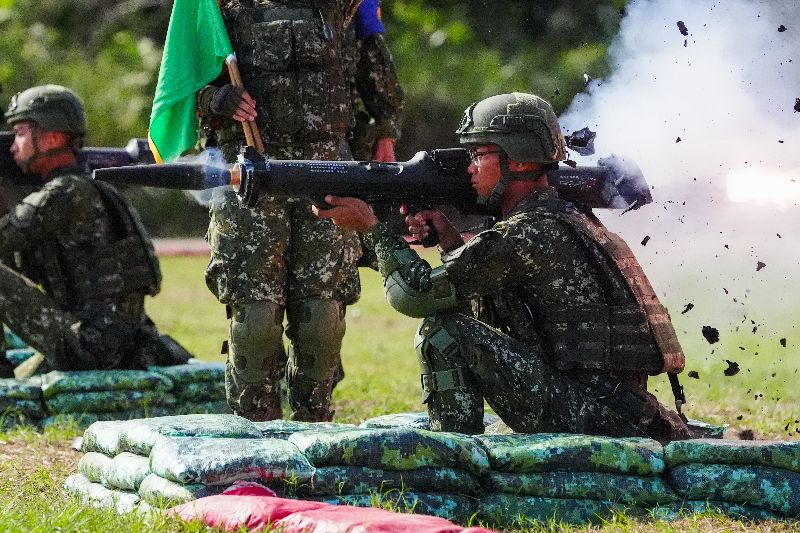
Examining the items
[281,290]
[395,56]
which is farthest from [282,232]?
[395,56]

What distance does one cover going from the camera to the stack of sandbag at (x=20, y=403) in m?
8.77

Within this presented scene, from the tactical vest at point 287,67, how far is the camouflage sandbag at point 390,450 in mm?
2342

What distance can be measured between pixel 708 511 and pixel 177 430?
2044 mm

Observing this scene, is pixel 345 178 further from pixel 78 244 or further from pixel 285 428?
Result: pixel 78 244

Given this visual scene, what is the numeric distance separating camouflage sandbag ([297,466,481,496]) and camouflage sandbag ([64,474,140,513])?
0.68m

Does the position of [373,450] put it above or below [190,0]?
below

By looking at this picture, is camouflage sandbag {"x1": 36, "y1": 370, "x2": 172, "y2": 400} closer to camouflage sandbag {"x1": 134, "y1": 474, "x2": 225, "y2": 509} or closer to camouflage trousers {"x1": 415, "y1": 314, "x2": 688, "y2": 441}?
camouflage trousers {"x1": 415, "y1": 314, "x2": 688, "y2": 441}

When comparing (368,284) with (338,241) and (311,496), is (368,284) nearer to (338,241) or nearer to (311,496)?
(338,241)

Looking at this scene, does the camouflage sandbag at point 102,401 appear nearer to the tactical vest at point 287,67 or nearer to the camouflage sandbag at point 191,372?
the camouflage sandbag at point 191,372

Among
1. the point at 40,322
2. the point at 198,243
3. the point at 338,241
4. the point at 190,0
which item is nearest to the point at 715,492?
the point at 338,241

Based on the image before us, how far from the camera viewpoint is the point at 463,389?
640 centimetres

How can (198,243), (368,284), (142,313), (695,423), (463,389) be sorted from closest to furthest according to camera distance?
(463,389), (695,423), (142,313), (368,284), (198,243)

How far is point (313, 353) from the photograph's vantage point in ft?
25.3

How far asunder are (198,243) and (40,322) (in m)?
17.4
